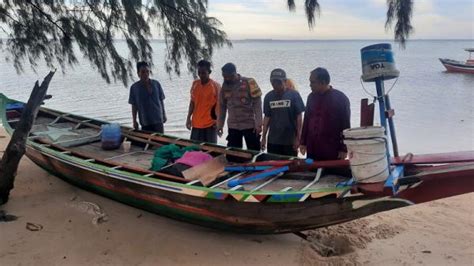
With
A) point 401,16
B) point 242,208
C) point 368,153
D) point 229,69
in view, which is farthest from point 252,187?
point 401,16

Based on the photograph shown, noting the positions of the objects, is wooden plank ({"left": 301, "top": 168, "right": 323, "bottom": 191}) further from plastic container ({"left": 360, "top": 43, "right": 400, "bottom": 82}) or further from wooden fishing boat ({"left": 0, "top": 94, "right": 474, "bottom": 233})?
plastic container ({"left": 360, "top": 43, "right": 400, "bottom": 82})

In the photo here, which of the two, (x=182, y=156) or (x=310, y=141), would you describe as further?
(x=182, y=156)

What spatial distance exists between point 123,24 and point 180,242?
2.38 meters

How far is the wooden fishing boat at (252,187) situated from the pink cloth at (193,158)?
96mm

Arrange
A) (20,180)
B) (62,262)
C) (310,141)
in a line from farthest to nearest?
(20,180) → (310,141) → (62,262)

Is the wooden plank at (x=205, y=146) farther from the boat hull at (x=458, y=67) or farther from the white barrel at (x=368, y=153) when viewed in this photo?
the boat hull at (x=458, y=67)

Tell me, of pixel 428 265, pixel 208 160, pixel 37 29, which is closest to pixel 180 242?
pixel 208 160

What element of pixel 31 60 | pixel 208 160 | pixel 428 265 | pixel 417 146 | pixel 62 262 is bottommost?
pixel 417 146

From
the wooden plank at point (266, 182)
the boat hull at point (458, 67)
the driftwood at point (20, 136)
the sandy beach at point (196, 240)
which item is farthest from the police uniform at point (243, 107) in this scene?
the boat hull at point (458, 67)

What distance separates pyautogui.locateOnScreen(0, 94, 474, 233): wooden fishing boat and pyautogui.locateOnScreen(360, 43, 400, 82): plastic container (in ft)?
2.37

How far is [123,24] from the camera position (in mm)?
4473

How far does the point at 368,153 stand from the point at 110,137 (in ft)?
11.8

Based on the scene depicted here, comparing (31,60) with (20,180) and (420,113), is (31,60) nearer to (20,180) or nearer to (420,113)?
(20,180)

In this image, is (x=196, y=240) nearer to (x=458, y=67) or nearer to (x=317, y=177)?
(x=317, y=177)
